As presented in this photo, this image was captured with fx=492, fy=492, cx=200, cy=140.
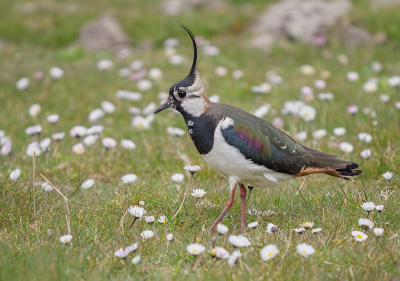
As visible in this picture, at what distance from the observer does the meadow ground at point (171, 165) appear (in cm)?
315

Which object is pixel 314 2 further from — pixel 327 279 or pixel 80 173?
pixel 327 279

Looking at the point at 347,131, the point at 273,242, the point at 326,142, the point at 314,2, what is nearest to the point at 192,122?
the point at 273,242

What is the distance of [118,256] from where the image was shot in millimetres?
3129

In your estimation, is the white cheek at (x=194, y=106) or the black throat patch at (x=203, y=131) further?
the white cheek at (x=194, y=106)

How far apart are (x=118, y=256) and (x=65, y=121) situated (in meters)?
5.02

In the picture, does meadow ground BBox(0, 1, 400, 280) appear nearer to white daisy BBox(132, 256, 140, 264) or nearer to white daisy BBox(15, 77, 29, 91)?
white daisy BBox(132, 256, 140, 264)

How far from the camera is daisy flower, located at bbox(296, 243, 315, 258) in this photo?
2992 millimetres

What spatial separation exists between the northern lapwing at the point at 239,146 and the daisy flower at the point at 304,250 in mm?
810

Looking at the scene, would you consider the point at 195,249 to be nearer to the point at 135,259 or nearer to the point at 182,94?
the point at 135,259

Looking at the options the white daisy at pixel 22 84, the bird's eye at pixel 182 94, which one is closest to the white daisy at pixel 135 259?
the bird's eye at pixel 182 94

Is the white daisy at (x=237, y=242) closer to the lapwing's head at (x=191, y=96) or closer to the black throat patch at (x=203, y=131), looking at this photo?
the black throat patch at (x=203, y=131)

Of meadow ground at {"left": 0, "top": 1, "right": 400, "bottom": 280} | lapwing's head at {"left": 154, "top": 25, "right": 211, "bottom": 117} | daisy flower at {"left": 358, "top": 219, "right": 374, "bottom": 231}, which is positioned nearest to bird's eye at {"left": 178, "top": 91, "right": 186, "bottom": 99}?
lapwing's head at {"left": 154, "top": 25, "right": 211, "bottom": 117}

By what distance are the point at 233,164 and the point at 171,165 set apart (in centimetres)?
201

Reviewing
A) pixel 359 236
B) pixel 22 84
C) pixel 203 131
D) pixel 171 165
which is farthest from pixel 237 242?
pixel 22 84
